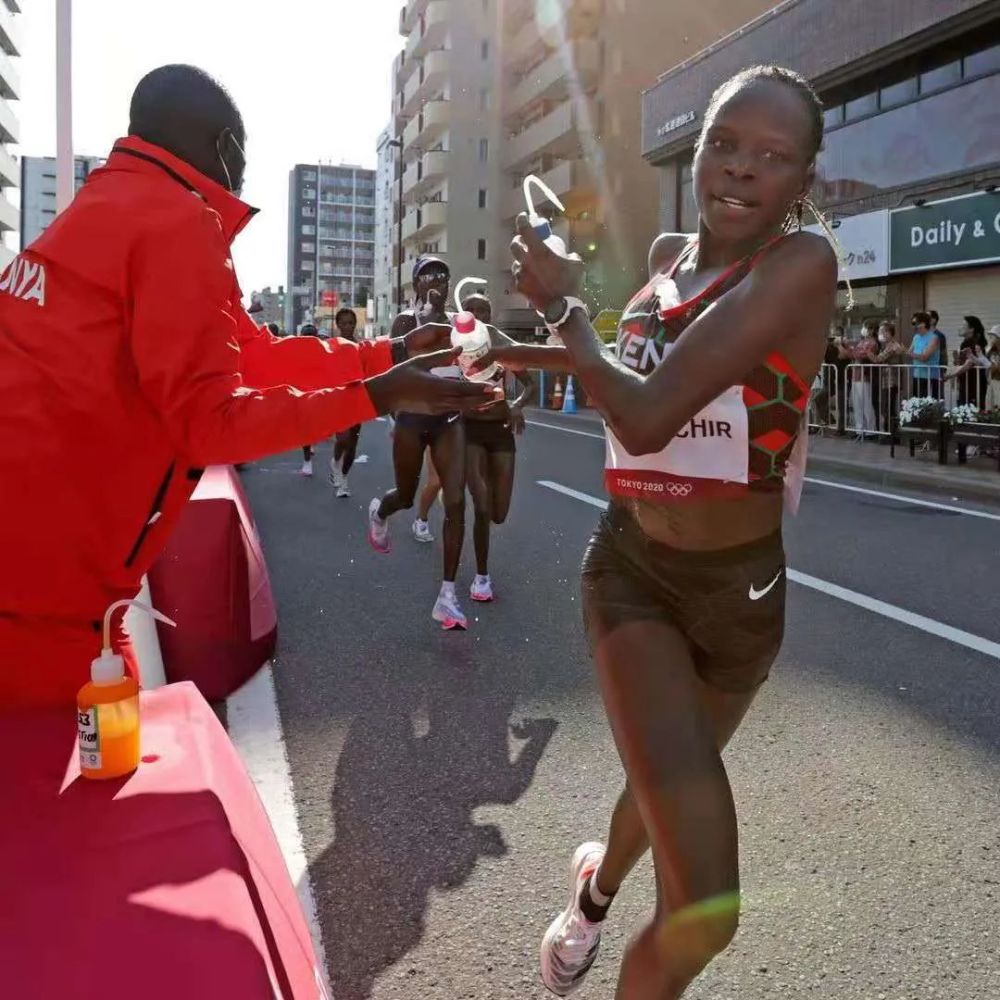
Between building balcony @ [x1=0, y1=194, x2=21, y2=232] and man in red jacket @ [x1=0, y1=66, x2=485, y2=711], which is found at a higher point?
building balcony @ [x1=0, y1=194, x2=21, y2=232]

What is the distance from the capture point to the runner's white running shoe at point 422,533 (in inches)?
325

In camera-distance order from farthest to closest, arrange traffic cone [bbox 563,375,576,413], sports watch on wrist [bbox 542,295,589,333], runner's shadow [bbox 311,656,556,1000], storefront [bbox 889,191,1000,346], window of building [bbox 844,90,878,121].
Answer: traffic cone [bbox 563,375,576,413] → window of building [bbox 844,90,878,121] → storefront [bbox 889,191,1000,346] → runner's shadow [bbox 311,656,556,1000] → sports watch on wrist [bbox 542,295,589,333]

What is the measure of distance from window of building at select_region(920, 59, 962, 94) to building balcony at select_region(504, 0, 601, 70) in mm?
27928

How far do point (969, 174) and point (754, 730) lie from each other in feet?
58.4

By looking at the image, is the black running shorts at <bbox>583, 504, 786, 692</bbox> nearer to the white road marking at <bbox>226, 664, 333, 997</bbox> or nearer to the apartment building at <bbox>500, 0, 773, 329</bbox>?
the white road marking at <bbox>226, 664, 333, 997</bbox>

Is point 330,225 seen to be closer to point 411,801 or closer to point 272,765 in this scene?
point 272,765

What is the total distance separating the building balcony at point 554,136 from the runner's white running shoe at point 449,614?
4279 centimetres

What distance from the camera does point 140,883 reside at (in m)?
1.37

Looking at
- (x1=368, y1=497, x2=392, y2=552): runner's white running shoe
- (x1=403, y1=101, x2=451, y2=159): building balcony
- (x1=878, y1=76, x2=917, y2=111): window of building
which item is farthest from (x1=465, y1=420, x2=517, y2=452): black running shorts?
(x1=403, y1=101, x2=451, y2=159): building balcony

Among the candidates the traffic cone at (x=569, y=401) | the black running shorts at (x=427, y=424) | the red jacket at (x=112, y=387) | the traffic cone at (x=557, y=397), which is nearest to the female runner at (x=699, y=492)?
the red jacket at (x=112, y=387)

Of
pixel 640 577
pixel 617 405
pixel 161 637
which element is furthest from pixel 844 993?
pixel 161 637

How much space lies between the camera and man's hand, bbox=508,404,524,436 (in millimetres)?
5082

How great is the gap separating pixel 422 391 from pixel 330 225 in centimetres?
17079

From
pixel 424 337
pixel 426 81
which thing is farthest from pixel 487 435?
pixel 426 81
